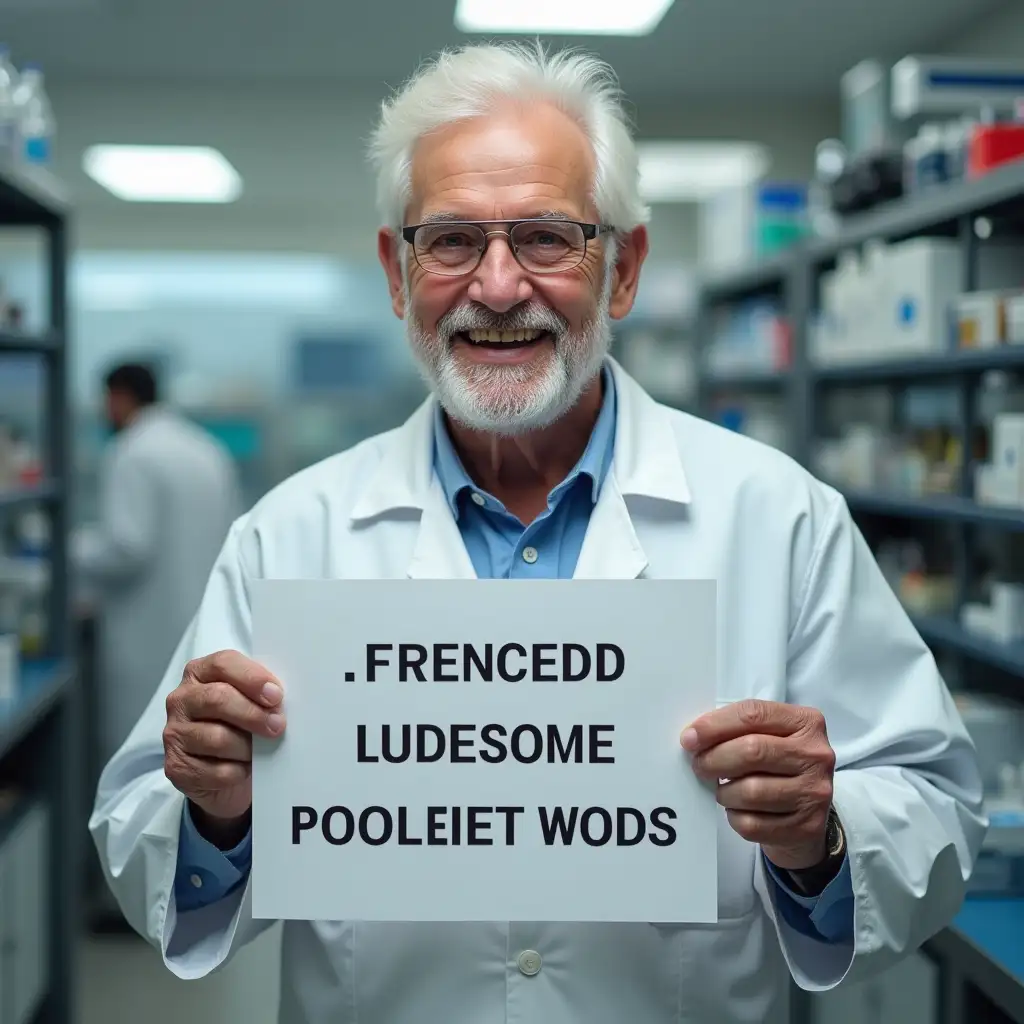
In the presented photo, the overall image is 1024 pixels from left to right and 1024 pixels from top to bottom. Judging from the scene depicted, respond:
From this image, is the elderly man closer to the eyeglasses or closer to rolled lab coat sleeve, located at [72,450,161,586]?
the eyeglasses

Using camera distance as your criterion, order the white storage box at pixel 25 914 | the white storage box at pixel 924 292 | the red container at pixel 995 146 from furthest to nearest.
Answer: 1. the white storage box at pixel 924 292
2. the white storage box at pixel 25 914
3. the red container at pixel 995 146

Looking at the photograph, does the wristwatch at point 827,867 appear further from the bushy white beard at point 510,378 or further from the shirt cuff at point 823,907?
the bushy white beard at point 510,378

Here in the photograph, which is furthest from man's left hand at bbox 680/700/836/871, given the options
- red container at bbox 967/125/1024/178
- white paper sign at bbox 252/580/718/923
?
red container at bbox 967/125/1024/178

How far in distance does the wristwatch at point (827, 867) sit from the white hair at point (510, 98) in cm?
76

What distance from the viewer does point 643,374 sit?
7152mm

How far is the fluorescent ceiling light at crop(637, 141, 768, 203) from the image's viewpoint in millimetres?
6945

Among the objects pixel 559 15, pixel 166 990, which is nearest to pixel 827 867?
pixel 166 990

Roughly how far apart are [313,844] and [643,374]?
614cm

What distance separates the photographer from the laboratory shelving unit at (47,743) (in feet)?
9.93

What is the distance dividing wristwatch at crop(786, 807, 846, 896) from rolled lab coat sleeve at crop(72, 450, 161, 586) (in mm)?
3673

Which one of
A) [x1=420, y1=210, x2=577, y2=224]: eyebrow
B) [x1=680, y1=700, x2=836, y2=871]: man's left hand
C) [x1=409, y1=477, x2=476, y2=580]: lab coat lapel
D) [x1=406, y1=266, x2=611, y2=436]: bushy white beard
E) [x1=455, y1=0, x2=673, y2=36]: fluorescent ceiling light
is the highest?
[x1=455, y1=0, x2=673, y2=36]: fluorescent ceiling light

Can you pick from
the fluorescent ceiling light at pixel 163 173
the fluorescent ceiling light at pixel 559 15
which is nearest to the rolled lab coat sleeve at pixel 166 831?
the fluorescent ceiling light at pixel 559 15

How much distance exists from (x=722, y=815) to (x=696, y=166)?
653 centimetres

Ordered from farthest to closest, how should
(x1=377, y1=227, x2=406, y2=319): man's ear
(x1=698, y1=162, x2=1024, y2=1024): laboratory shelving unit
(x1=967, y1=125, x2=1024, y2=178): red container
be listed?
(x1=967, y1=125, x2=1024, y2=178): red container < (x1=698, y1=162, x2=1024, y2=1024): laboratory shelving unit < (x1=377, y1=227, x2=406, y2=319): man's ear
